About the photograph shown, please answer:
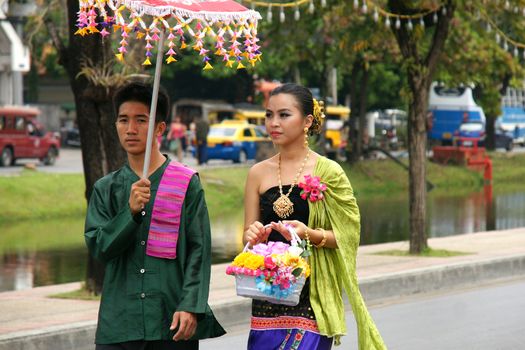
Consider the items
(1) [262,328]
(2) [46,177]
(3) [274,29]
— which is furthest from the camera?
(2) [46,177]

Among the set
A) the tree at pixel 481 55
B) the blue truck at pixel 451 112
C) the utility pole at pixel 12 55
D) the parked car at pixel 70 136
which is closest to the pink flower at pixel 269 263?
the tree at pixel 481 55

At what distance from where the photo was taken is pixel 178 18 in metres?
5.38

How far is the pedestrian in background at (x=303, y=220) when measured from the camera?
607 centimetres

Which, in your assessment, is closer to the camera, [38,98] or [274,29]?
[274,29]

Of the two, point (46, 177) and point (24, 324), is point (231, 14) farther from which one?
point (46, 177)

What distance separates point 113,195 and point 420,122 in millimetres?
11353

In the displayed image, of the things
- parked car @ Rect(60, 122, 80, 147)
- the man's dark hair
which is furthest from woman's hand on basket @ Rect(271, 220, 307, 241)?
parked car @ Rect(60, 122, 80, 147)

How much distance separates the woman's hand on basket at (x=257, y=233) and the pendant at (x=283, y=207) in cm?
14

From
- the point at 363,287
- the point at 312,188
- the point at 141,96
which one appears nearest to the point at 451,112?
the point at 363,287

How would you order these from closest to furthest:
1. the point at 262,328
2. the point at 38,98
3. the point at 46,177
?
the point at 262,328 → the point at 46,177 → the point at 38,98

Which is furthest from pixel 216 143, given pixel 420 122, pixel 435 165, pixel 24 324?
pixel 24 324

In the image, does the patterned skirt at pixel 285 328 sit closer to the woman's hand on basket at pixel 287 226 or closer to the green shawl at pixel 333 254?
the green shawl at pixel 333 254

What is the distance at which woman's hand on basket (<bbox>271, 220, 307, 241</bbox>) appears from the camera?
5.98 m

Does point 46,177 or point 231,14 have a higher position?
point 231,14
